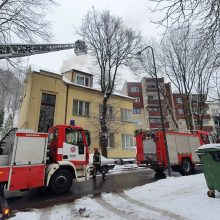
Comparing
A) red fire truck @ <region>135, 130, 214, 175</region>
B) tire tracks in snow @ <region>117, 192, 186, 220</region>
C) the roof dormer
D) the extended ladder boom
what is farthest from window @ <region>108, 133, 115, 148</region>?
tire tracks in snow @ <region>117, 192, 186, 220</region>

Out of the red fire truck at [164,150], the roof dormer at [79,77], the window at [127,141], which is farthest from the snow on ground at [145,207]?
the roof dormer at [79,77]

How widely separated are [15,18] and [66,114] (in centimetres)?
1090

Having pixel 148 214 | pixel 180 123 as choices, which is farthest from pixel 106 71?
pixel 180 123

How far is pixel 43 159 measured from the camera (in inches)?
313

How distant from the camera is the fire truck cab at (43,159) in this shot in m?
7.23

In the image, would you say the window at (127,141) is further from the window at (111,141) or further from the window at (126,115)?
the window at (126,115)

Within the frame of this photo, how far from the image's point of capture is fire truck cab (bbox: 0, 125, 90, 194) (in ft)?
23.7

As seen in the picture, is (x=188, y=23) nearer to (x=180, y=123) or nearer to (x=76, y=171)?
(x=76, y=171)

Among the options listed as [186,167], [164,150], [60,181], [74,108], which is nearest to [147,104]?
[74,108]

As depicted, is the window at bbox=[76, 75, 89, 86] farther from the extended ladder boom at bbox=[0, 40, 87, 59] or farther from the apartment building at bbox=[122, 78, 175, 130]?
the apartment building at bbox=[122, 78, 175, 130]

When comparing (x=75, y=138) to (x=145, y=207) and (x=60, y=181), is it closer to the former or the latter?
(x=60, y=181)

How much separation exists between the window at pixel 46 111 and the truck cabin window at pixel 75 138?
11063mm

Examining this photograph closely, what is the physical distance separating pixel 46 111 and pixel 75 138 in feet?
38.6

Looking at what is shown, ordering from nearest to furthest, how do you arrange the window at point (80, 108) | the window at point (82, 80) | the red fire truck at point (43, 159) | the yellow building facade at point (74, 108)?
the red fire truck at point (43, 159)
the yellow building facade at point (74, 108)
the window at point (80, 108)
the window at point (82, 80)
